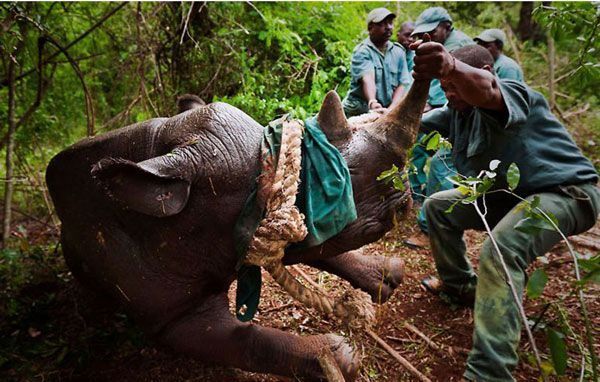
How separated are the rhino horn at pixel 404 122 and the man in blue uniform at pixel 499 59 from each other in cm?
317

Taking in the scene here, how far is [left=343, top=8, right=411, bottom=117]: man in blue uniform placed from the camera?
5.52m

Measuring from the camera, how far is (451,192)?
364 centimetres

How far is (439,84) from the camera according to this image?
5137 mm

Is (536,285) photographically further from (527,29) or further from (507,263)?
(527,29)

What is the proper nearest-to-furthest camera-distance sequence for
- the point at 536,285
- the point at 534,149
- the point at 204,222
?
the point at 536,285, the point at 204,222, the point at 534,149

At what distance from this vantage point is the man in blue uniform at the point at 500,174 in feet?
7.93

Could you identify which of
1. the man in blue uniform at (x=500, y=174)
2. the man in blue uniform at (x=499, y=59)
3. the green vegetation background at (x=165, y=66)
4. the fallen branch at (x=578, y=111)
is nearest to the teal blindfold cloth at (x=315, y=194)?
the man in blue uniform at (x=500, y=174)

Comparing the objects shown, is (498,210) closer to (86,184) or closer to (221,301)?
(221,301)

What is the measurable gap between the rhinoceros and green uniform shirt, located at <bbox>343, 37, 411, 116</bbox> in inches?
133

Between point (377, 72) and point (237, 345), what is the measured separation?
4.41 m

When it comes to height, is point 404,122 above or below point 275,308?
above

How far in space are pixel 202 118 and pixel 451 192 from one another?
238 cm

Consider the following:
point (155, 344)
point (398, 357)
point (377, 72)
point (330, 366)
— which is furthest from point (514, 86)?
point (377, 72)

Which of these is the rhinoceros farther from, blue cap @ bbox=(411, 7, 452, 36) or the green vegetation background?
blue cap @ bbox=(411, 7, 452, 36)
